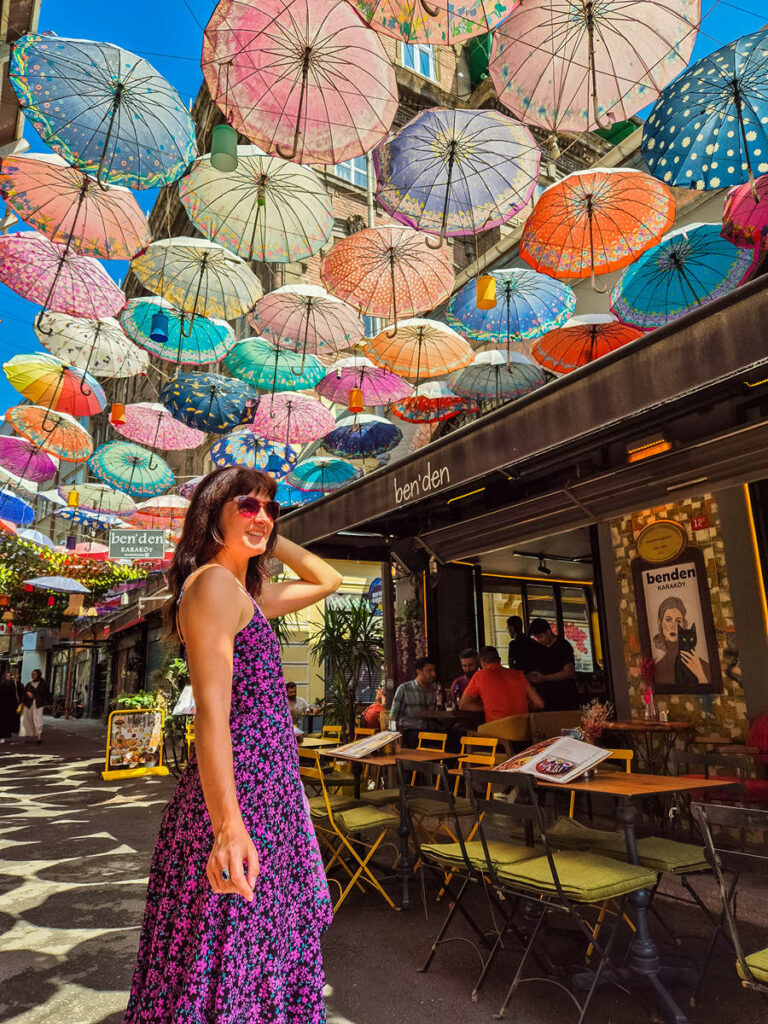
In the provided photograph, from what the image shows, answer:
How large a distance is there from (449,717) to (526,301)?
4.63 meters

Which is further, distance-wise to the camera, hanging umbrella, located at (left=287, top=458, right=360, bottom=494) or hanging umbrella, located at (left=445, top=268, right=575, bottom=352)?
hanging umbrella, located at (left=287, top=458, right=360, bottom=494)

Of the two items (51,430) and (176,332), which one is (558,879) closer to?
(176,332)

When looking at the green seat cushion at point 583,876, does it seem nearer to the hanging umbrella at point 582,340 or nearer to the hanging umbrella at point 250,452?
the hanging umbrella at point 582,340

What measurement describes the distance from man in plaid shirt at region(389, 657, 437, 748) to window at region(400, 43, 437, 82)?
60.6ft

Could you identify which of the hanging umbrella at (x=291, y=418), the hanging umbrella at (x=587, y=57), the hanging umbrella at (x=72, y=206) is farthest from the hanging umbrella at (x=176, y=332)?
the hanging umbrella at (x=587, y=57)

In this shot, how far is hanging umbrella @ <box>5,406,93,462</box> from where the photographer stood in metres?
8.33

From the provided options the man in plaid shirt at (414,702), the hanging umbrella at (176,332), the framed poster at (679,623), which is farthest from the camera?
the man in plaid shirt at (414,702)

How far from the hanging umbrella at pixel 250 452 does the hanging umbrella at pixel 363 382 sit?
1554mm

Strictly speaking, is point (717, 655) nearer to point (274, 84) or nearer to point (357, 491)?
point (357, 491)

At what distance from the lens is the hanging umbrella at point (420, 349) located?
707 cm

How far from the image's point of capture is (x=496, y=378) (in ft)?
27.6

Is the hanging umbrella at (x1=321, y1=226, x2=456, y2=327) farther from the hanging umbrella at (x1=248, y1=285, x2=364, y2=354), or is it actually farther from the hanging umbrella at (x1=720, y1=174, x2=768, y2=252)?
the hanging umbrella at (x1=720, y1=174, x2=768, y2=252)

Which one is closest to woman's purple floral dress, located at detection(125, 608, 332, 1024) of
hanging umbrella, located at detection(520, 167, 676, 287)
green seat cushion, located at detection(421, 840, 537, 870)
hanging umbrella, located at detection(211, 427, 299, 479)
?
green seat cushion, located at detection(421, 840, 537, 870)

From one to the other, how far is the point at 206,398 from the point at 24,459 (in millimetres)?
3569
